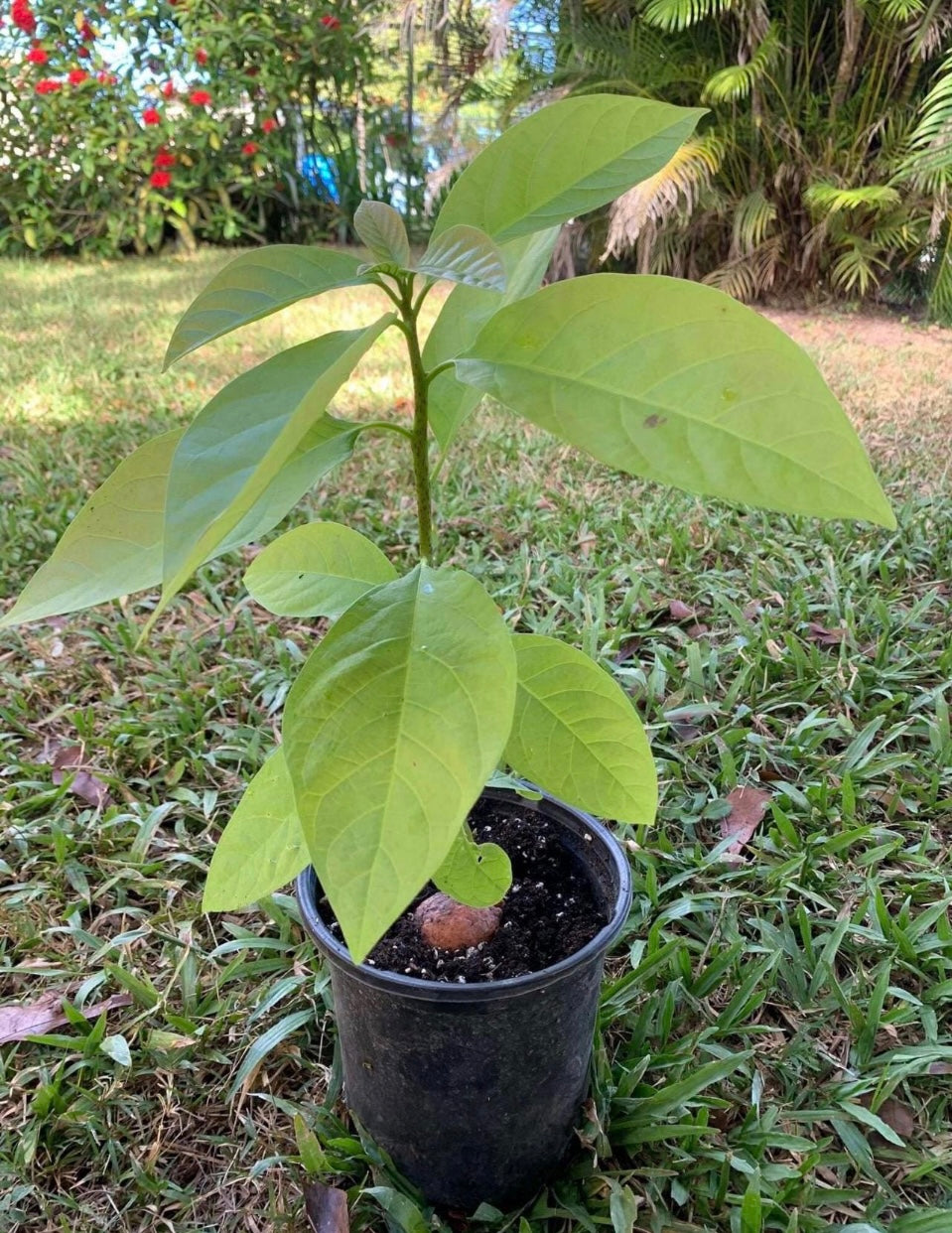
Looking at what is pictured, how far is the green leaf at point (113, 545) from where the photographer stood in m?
0.72

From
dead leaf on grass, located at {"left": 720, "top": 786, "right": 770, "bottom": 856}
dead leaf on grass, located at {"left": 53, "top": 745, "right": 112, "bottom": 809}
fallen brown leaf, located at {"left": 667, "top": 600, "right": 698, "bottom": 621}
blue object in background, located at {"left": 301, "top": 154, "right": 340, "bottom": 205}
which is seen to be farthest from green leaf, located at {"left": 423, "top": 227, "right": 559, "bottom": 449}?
blue object in background, located at {"left": 301, "top": 154, "right": 340, "bottom": 205}

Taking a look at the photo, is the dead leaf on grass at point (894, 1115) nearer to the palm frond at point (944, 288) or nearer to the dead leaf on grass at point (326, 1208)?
the dead leaf on grass at point (326, 1208)

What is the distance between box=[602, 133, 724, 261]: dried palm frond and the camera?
4.55 m

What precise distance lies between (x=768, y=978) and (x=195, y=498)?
1108mm

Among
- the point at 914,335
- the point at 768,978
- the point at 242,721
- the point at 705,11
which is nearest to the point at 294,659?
the point at 242,721

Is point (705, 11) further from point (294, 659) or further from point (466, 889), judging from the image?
point (466, 889)

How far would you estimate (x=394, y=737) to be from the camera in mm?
636

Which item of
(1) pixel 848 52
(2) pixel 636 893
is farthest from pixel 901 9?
(2) pixel 636 893

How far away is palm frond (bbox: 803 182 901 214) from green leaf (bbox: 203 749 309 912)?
15.3ft

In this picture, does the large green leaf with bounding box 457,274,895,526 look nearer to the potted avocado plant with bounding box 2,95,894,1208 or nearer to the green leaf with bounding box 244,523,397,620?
the potted avocado plant with bounding box 2,95,894,1208

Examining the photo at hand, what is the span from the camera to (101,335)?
4.28 m

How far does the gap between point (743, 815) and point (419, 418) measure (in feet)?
3.39

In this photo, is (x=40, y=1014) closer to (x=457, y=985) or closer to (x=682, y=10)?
(x=457, y=985)

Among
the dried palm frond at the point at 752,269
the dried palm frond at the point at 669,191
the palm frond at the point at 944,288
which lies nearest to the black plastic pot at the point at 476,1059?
the palm frond at the point at 944,288
